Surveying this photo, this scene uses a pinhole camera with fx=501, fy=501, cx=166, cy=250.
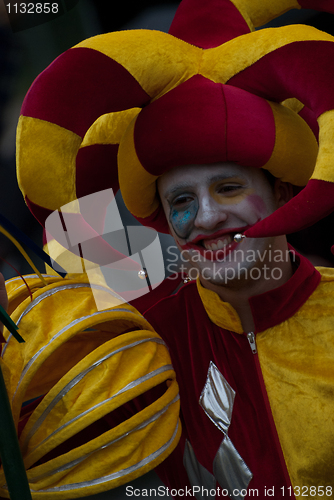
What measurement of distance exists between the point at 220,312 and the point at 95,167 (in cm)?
51

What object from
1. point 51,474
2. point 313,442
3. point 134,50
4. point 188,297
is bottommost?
point 313,442

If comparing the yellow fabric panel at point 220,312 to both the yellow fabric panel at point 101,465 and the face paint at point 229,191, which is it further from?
the yellow fabric panel at point 101,465

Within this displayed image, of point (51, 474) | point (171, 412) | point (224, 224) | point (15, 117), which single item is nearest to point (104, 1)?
point (15, 117)

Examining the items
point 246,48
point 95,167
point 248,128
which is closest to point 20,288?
point 95,167

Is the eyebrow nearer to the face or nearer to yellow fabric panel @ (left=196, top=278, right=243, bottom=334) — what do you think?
the face

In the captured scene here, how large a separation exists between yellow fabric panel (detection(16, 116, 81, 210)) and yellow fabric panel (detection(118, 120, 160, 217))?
0.54 ft

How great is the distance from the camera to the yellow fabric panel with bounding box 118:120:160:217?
4.01ft

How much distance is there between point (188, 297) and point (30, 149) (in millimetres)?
649

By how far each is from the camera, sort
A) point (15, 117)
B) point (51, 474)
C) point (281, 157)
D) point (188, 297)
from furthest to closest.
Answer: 1. point (15, 117)
2. point (188, 297)
3. point (281, 157)
4. point (51, 474)

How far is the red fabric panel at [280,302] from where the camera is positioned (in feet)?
4.14

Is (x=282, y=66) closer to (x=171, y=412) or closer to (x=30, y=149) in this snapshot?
(x=30, y=149)

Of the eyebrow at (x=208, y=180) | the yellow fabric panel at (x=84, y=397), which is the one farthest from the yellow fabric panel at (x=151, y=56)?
the yellow fabric panel at (x=84, y=397)

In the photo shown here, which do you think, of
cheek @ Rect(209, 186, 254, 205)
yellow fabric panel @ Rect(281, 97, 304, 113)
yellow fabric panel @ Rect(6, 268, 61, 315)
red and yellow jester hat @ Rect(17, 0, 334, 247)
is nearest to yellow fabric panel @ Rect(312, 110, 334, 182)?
red and yellow jester hat @ Rect(17, 0, 334, 247)

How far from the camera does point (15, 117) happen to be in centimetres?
167
